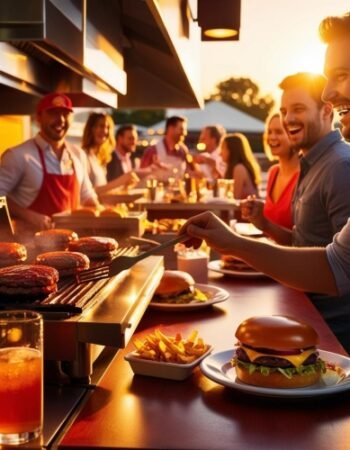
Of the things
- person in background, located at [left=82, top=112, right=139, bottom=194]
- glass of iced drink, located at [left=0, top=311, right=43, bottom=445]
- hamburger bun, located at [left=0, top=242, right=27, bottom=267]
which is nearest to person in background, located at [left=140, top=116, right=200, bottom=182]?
person in background, located at [left=82, top=112, right=139, bottom=194]

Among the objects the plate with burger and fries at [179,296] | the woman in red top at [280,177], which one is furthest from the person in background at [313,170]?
the plate with burger and fries at [179,296]

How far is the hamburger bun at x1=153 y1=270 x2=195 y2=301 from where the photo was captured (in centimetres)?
269

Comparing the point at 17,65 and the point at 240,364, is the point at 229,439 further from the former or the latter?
the point at 17,65

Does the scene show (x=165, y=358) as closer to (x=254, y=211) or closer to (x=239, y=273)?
(x=239, y=273)

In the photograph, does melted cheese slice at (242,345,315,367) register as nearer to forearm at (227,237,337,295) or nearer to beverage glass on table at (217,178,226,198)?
forearm at (227,237,337,295)

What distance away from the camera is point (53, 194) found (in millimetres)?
5121

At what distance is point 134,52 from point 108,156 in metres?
2.56

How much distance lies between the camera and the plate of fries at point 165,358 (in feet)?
6.03

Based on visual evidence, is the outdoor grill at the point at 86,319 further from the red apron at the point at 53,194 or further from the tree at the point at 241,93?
the tree at the point at 241,93

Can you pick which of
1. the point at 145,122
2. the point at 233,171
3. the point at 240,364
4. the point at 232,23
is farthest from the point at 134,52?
the point at 145,122

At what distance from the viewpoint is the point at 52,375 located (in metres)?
1.79

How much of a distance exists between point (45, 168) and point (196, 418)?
371cm

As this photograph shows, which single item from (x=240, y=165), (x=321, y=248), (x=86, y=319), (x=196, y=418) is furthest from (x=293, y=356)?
(x=240, y=165)

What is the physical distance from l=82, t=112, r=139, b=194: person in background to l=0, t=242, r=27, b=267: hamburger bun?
4.93 m
